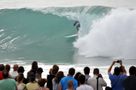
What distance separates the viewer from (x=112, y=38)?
22.1m

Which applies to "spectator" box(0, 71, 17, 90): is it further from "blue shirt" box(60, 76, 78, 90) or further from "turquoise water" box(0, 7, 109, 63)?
"turquoise water" box(0, 7, 109, 63)

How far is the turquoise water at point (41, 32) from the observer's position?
1969 cm

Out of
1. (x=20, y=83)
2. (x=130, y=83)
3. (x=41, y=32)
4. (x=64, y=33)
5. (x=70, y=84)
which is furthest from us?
(x=41, y=32)

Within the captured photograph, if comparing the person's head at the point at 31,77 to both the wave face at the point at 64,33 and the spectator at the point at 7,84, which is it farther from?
the wave face at the point at 64,33

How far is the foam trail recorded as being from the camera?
20.3m

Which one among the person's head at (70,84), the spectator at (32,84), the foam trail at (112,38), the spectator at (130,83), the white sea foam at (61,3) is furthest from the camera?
the white sea foam at (61,3)

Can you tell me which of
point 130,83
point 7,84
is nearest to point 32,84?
point 7,84

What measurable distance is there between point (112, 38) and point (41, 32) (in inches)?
194

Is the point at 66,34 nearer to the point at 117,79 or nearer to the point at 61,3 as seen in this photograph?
the point at 61,3

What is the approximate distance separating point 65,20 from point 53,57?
8.47m

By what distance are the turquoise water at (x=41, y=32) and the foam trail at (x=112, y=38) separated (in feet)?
2.19

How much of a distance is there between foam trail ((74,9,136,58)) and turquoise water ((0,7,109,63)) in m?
0.67

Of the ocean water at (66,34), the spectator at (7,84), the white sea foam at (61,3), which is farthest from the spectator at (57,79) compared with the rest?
the white sea foam at (61,3)

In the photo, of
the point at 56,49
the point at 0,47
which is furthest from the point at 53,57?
the point at 0,47
